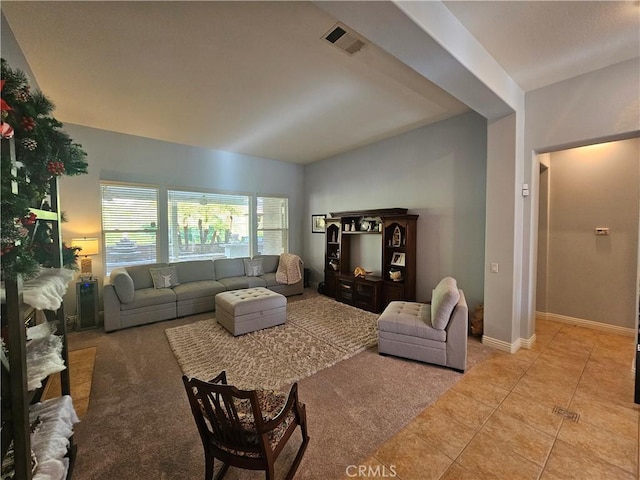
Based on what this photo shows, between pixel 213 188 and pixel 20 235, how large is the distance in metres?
4.64

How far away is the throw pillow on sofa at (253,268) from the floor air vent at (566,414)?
4613mm

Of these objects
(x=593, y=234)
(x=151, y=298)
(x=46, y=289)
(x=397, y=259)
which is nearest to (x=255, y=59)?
(x=46, y=289)

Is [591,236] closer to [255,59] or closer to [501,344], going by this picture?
[501,344]

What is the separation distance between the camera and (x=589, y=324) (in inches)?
147

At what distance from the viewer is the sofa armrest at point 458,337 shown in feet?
8.53

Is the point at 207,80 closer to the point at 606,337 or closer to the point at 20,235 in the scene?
the point at 20,235

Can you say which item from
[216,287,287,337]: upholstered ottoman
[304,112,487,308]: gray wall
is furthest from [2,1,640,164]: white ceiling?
[216,287,287,337]: upholstered ottoman

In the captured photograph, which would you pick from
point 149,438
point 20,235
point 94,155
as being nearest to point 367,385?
point 149,438

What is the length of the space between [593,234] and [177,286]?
639cm

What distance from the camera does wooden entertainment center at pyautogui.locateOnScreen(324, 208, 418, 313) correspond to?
4.20 m

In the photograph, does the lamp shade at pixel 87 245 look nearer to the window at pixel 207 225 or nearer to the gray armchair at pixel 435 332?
the window at pixel 207 225

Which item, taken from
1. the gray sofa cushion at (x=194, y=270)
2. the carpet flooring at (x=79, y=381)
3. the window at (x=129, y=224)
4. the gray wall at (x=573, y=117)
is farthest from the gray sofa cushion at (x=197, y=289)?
the gray wall at (x=573, y=117)

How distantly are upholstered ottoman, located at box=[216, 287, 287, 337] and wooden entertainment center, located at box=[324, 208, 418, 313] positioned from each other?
58.8 inches

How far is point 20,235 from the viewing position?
0.98m
